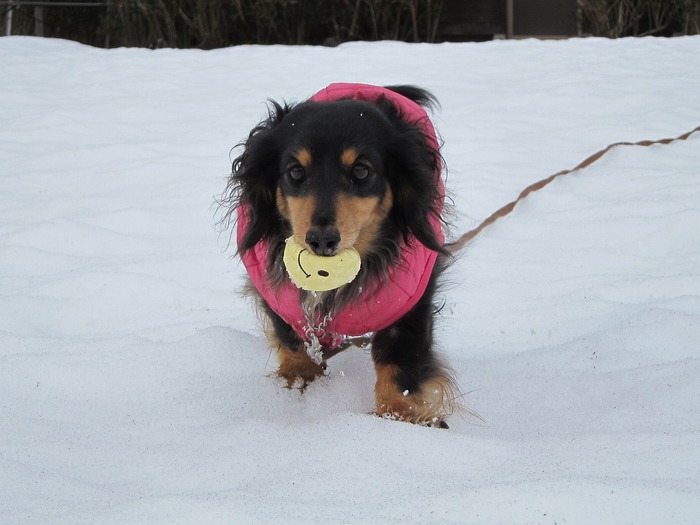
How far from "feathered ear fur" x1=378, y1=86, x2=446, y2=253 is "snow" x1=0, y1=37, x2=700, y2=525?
468 millimetres

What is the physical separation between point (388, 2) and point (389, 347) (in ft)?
22.6

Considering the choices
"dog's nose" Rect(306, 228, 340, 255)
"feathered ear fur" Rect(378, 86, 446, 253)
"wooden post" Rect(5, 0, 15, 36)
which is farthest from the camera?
"wooden post" Rect(5, 0, 15, 36)

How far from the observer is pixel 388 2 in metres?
8.27

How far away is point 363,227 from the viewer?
194cm

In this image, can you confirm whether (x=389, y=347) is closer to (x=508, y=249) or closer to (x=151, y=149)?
(x=508, y=249)

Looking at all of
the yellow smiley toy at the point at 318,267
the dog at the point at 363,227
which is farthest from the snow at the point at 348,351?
the yellow smiley toy at the point at 318,267

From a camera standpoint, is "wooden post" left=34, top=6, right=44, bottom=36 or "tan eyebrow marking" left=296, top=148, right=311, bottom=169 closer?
"tan eyebrow marking" left=296, top=148, right=311, bottom=169

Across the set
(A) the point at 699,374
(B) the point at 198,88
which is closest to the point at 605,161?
(A) the point at 699,374

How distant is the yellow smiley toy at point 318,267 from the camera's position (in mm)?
1788

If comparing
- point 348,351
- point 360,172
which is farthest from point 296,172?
point 348,351

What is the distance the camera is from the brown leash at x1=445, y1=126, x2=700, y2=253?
3098mm

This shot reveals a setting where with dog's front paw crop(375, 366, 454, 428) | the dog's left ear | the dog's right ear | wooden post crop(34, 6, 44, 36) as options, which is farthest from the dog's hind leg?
wooden post crop(34, 6, 44, 36)

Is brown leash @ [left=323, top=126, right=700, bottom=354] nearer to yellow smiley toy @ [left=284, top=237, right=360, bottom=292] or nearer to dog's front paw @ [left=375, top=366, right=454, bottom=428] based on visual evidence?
dog's front paw @ [left=375, top=366, right=454, bottom=428]

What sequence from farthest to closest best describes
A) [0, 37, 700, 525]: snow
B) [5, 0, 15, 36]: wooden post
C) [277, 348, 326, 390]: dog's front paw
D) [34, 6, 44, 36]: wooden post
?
[34, 6, 44, 36]: wooden post
[5, 0, 15, 36]: wooden post
[277, 348, 326, 390]: dog's front paw
[0, 37, 700, 525]: snow
